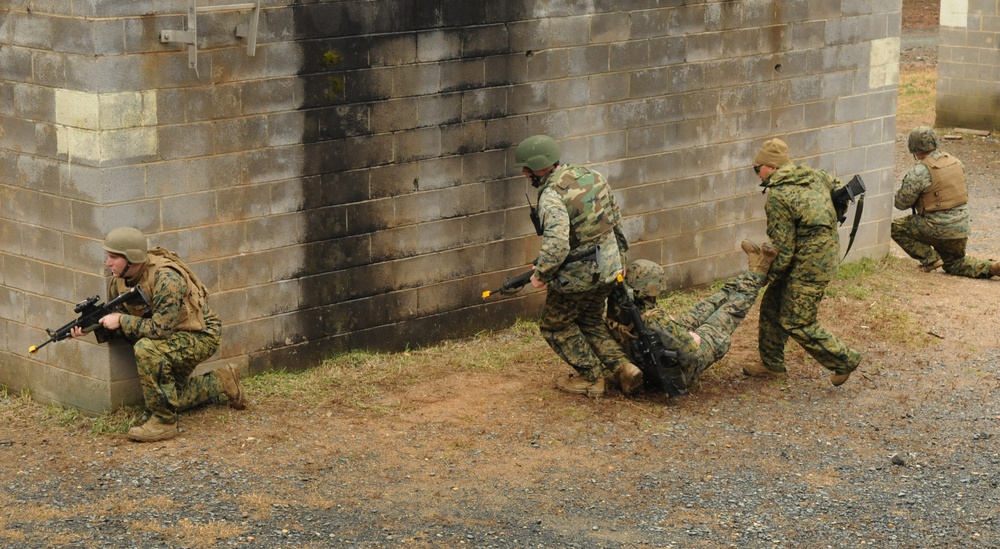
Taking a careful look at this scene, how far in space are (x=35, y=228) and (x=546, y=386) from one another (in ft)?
11.3

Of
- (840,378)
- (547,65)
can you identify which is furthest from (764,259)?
(547,65)

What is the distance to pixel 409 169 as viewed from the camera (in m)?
9.48

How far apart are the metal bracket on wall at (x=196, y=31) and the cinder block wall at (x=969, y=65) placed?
1331 cm

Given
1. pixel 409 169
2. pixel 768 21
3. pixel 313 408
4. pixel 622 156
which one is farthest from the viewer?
pixel 768 21

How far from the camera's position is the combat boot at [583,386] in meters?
8.83

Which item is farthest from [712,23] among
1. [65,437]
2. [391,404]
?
[65,437]

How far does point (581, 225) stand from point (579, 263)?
240 millimetres

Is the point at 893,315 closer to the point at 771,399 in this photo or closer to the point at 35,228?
the point at 771,399

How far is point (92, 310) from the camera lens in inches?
309

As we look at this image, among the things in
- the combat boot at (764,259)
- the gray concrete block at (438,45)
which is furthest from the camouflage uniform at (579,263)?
the gray concrete block at (438,45)

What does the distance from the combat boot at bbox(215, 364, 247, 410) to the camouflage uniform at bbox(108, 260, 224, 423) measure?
176mm

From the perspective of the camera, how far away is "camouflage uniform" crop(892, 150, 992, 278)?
12.2 metres

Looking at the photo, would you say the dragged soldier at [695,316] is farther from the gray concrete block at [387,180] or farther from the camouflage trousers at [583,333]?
the gray concrete block at [387,180]

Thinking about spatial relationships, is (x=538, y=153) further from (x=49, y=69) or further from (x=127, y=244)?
(x=49, y=69)
